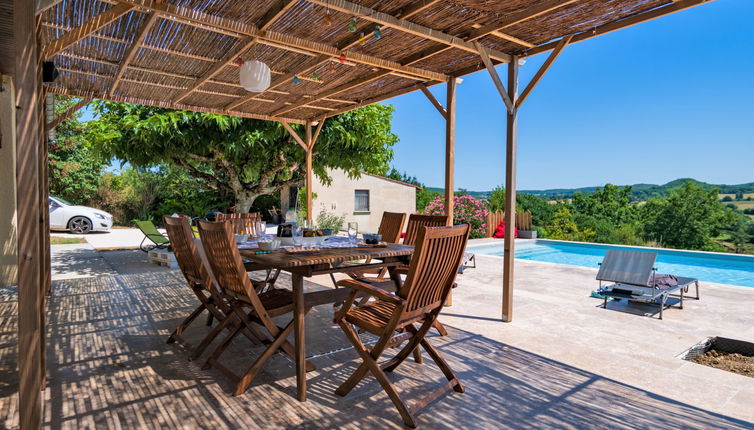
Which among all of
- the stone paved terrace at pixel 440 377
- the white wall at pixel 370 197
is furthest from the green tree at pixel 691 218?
the stone paved terrace at pixel 440 377

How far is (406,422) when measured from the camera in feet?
7.45

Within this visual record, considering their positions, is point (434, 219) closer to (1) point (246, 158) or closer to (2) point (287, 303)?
(2) point (287, 303)

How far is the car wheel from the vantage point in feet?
41.9

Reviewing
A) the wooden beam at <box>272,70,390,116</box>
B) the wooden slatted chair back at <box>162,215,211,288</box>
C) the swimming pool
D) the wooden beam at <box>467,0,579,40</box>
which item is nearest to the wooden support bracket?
the wooden beam at <box>272,70,390,116</box>

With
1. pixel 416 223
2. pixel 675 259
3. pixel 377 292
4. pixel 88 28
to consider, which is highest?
pixel 88 28

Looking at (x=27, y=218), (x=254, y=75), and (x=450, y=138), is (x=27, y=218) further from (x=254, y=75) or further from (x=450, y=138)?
(x=450, y=138)

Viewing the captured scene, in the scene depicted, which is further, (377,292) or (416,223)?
(416,223)

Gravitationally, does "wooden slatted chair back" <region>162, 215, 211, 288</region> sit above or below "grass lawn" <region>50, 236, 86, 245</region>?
above

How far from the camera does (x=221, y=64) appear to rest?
451 cm

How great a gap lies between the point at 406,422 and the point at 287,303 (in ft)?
3.90

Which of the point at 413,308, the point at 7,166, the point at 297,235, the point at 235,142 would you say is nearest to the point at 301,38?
the point at 297,235

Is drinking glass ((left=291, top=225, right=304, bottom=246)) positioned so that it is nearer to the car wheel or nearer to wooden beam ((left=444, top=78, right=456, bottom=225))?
wooden beam ((left=444, top=78, right=456, bottom=225))

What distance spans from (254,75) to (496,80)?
7.29 feet

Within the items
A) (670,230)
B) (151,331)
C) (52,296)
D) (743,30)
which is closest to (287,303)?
(151,331)
